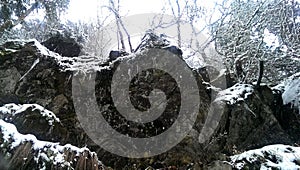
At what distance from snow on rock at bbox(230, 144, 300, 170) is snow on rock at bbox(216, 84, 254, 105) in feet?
6.97

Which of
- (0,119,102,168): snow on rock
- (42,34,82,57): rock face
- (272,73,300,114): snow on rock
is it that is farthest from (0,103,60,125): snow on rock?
(272,73,300,114): snow on rock

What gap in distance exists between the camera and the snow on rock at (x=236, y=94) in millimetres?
5888

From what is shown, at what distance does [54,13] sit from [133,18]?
357cm

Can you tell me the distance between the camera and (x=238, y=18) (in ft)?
29.6

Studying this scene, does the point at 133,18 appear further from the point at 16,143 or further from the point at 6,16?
the point at 16,143

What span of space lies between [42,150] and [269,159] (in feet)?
8.16

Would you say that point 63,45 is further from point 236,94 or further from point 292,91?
point 292,91

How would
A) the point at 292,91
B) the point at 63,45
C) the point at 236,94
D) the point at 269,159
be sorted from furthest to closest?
the point at 63,45 → the point at 292,91 → the point at 236,94 → the point at 269,159

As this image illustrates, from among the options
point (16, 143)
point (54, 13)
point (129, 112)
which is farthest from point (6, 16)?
point (16, 143)

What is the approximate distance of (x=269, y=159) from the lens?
144 inches

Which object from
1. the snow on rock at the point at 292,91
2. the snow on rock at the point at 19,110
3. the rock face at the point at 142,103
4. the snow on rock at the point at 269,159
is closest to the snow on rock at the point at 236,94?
the rock face at the point at 142,103

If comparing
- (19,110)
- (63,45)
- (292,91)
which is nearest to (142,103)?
(19,110)

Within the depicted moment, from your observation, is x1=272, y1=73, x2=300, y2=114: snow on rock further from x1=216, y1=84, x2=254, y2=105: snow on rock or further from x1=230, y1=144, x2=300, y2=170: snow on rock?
x1=230, y1=144, x2=300, y2=170: snow on rock

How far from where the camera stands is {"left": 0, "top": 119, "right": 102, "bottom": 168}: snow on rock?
2582 mm
